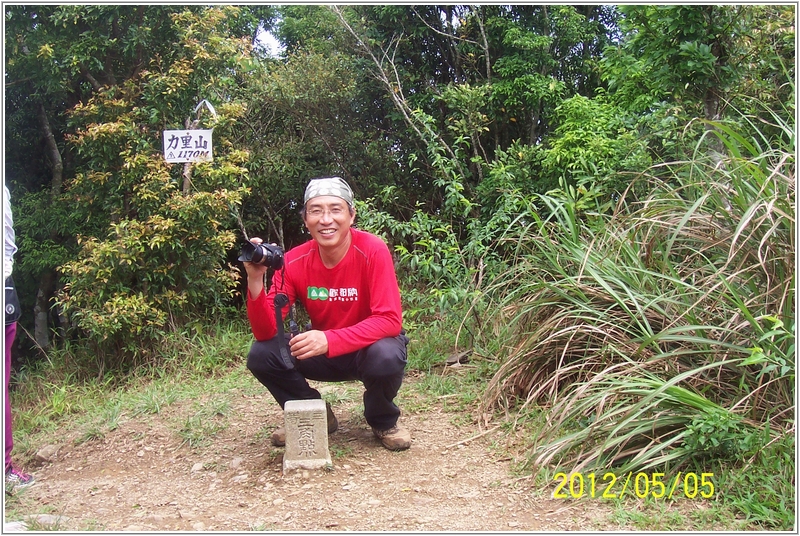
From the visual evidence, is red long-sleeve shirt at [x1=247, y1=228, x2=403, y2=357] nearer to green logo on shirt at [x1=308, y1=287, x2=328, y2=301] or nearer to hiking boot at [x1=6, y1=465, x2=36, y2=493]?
green logo on shirt at [x1=308, y1=287, x2=328, y2=301]

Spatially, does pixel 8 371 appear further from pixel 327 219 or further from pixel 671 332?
pixel 671 332

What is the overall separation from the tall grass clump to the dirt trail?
303 mm

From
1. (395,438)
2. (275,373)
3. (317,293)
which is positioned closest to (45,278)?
(275,373)

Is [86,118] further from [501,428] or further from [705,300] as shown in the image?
[705,300]

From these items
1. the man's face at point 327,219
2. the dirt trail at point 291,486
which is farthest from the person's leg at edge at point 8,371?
the man's face at point 327,219

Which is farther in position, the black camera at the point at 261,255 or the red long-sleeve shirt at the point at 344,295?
the red long-sleeve shirt at the point at 344,295

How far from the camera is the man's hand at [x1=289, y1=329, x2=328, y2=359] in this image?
2912mm

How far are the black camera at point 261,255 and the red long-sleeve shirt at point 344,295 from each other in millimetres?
187

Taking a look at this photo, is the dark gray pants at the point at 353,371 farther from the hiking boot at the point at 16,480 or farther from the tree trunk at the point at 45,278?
the tree trunk at the point at 45,278

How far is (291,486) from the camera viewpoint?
2.98 meters

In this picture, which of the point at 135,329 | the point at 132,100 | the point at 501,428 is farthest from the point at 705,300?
the point at 132,100

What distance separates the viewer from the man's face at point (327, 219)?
3.06m

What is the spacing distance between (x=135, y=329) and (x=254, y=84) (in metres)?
3.04
